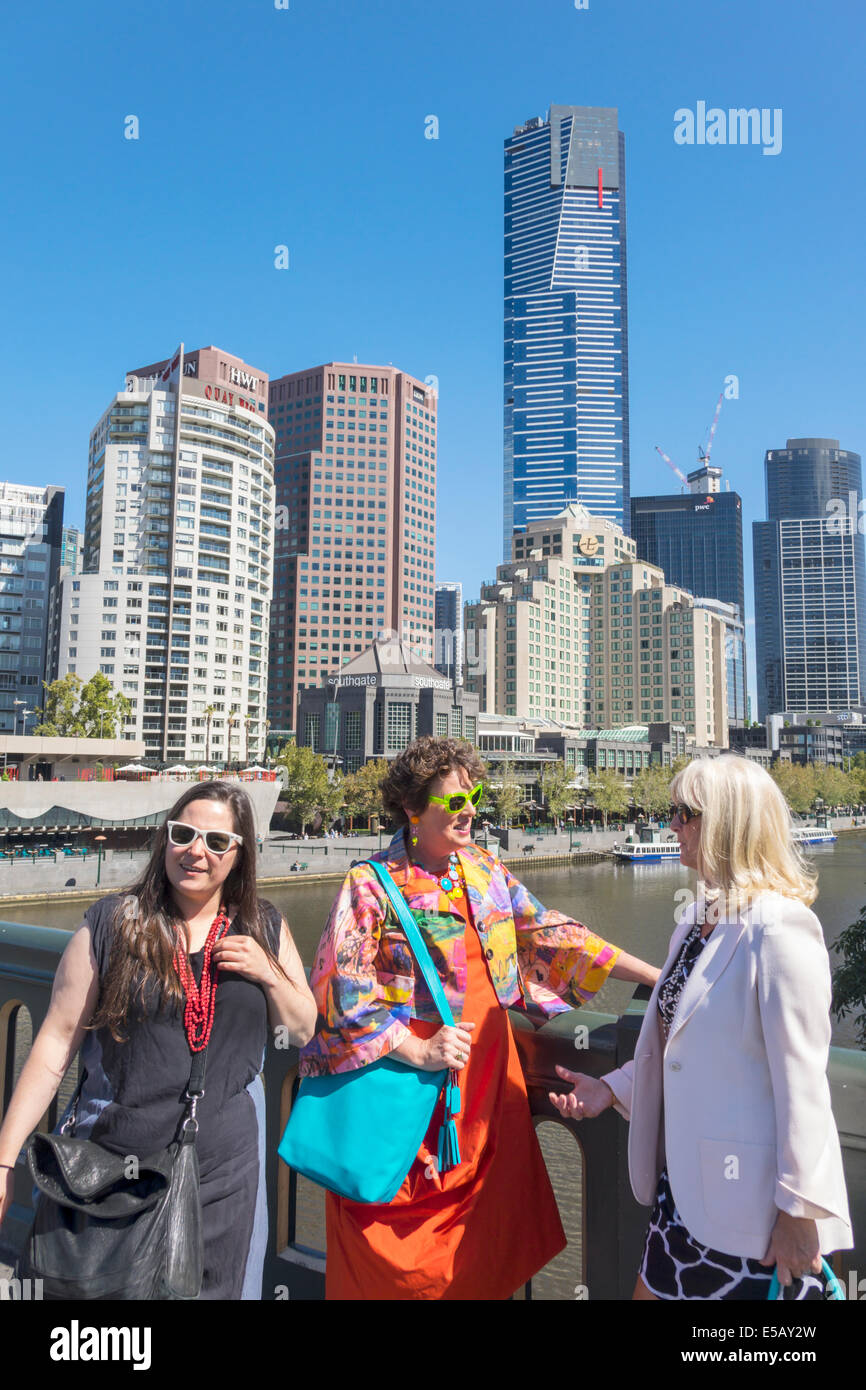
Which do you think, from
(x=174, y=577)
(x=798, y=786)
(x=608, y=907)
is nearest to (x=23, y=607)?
(x=174, y=577)

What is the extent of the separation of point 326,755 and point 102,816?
4726 centimetres

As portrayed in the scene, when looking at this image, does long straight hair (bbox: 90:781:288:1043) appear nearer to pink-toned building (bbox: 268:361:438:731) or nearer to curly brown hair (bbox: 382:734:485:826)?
curly brown hair (bbox: 382:734:485:826)

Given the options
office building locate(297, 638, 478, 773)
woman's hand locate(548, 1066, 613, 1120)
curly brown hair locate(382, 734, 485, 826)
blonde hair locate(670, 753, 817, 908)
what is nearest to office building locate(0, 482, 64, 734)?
office building locate(297, 638, 478, 773)

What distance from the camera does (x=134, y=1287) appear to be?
2451mm

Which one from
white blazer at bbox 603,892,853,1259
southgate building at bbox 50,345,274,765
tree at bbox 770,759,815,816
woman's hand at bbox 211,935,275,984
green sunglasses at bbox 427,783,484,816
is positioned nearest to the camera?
white blazer at bbox 603,892,853,1259

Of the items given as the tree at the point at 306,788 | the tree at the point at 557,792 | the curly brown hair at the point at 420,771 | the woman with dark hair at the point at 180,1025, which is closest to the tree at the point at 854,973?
the curly brown hair at the point at 420,771

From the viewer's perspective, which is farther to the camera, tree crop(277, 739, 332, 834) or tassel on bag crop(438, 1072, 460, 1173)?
tree crop(277, 739, 332, 834)

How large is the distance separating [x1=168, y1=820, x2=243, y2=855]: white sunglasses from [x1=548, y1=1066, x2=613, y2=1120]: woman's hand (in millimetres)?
1375

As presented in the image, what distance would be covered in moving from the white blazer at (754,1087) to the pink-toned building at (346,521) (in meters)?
135

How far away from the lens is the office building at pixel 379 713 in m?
95.1

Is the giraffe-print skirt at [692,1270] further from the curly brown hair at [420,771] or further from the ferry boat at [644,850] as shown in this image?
the ferry boat at [644,850]

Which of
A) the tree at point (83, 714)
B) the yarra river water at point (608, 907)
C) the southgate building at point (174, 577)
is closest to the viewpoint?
the yarra river water at point (608, 907)

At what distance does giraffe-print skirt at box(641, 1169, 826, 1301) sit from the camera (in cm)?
229

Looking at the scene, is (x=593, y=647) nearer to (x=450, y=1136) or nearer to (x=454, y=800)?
(x=454, y=800)
